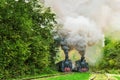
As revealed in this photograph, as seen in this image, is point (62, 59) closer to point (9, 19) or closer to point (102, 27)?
point (102, 27)

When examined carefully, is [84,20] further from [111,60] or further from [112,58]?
[112,58]

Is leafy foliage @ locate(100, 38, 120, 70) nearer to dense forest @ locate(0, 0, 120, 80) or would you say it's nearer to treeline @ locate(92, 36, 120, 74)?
treeline @ locate(92, 36, 120, 74)

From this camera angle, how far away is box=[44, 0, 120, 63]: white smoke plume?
27423 millimetres

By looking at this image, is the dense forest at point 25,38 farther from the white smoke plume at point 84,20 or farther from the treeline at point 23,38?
the white smoke plume at point 84,20

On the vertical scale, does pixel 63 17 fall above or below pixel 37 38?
above

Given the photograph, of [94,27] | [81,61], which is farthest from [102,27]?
[81,61]

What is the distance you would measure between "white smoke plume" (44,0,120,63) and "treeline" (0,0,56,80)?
1.03m

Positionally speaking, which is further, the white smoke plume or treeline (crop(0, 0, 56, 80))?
the white smoke plume

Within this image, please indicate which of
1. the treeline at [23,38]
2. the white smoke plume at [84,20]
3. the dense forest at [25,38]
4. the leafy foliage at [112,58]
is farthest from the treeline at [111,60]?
the treeline at [23,38]

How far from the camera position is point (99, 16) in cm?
2847

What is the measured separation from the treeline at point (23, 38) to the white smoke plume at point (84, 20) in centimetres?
103

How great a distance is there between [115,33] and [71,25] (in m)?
3.44

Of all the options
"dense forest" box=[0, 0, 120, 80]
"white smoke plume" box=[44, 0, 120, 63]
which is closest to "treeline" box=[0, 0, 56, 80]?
"dense forest" box=[0, 0, 120, 80]

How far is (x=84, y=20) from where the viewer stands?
29031mm
